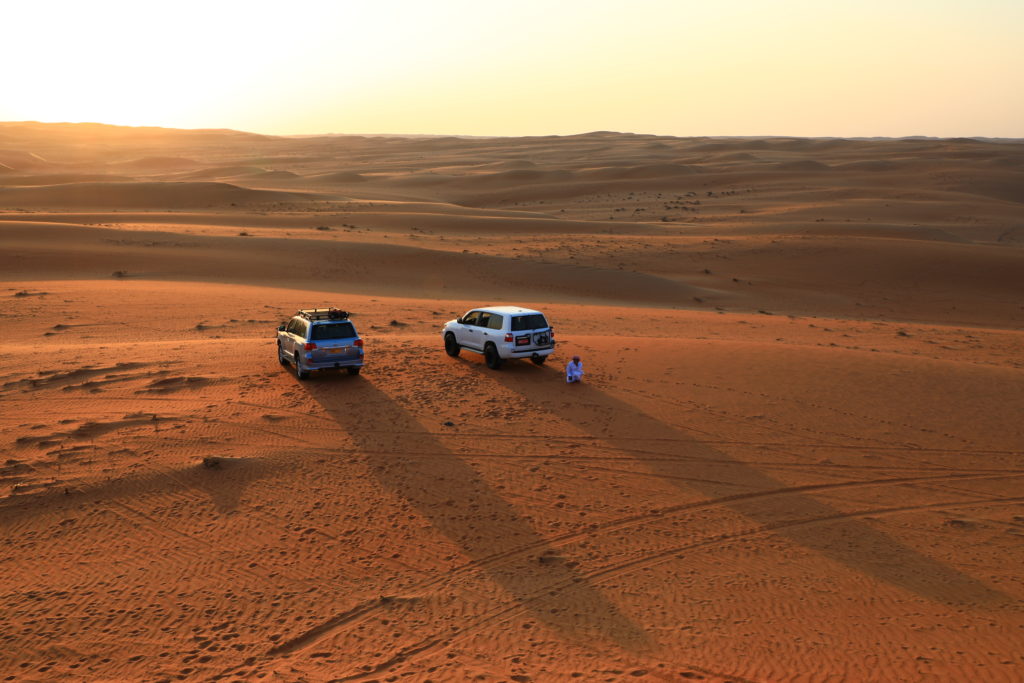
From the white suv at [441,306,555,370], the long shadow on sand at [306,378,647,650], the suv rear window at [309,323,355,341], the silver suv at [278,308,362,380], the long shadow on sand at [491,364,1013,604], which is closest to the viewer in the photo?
the long shadow on sand at [306,378,647,650]

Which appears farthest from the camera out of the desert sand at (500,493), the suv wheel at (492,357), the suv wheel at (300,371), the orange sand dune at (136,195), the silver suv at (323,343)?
the orange sand dune at (136,195)

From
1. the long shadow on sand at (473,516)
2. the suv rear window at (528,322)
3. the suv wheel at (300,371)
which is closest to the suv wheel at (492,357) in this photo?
the suv rear window at (528,322)

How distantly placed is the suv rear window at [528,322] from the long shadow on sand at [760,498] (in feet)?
4.65

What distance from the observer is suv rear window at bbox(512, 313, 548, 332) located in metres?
19.4

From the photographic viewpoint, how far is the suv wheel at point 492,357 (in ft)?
64.1

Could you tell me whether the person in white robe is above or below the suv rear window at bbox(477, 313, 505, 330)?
below

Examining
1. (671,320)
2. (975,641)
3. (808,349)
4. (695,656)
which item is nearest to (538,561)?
(695,656)

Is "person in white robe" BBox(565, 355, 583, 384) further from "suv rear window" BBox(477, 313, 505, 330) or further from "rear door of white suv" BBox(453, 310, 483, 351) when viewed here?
"rear door of white suv" BBox(453, 310, 483, 351)

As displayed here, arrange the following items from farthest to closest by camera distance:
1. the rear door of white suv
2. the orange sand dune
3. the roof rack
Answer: the orange sand dune, the rear door of white suv, the roof rack

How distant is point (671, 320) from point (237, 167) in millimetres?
112602

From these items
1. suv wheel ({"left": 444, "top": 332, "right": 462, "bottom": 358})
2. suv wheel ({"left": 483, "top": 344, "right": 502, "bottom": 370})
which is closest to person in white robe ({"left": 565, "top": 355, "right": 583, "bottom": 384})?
suv wheel ({"left": 483, "top": 344, "right": 502, "bottom": 370})

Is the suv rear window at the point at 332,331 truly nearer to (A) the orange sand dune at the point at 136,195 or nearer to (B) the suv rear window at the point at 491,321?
(B) the suv rear window at the point at 491,321

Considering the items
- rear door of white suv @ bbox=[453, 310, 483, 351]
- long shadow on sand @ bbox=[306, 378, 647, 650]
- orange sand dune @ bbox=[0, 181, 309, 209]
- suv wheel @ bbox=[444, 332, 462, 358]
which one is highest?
orange sand dune @ bbox=[0, 181, 309, 209]

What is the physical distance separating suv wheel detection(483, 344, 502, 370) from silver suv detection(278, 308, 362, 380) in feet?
9.94
